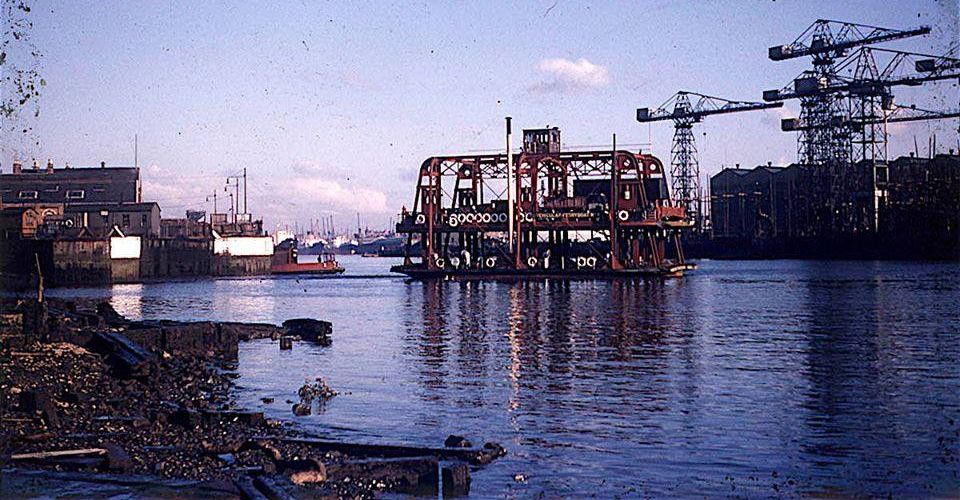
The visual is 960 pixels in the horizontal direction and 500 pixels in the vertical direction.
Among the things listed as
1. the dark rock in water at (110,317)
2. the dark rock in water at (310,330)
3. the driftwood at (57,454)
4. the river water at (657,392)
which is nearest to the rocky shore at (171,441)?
the driftwood at (57,454)

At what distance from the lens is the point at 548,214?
82750 mm

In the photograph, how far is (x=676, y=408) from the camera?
19125 mm

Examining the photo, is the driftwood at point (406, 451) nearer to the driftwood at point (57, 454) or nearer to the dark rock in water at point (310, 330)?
the driftwood at point (57, 454)

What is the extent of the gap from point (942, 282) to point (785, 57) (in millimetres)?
67935

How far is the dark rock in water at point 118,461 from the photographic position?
1268cm

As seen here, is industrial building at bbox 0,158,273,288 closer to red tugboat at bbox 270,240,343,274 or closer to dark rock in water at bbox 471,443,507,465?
red tugboat at bbox 270,240,343,274

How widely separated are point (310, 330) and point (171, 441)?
20.9 meters

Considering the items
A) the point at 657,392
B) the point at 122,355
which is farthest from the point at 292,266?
the point at 657,392

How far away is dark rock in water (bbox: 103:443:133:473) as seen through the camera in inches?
499

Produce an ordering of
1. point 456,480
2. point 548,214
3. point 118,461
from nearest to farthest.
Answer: point 118,461 < point 456,480 < point 548,214

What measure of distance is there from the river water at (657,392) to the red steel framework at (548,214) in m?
32.8

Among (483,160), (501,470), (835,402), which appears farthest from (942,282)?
(501,470)

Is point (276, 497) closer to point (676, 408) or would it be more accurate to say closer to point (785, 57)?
point (676, 408)

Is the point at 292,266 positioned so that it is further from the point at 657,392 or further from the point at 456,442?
the point at 456,442
